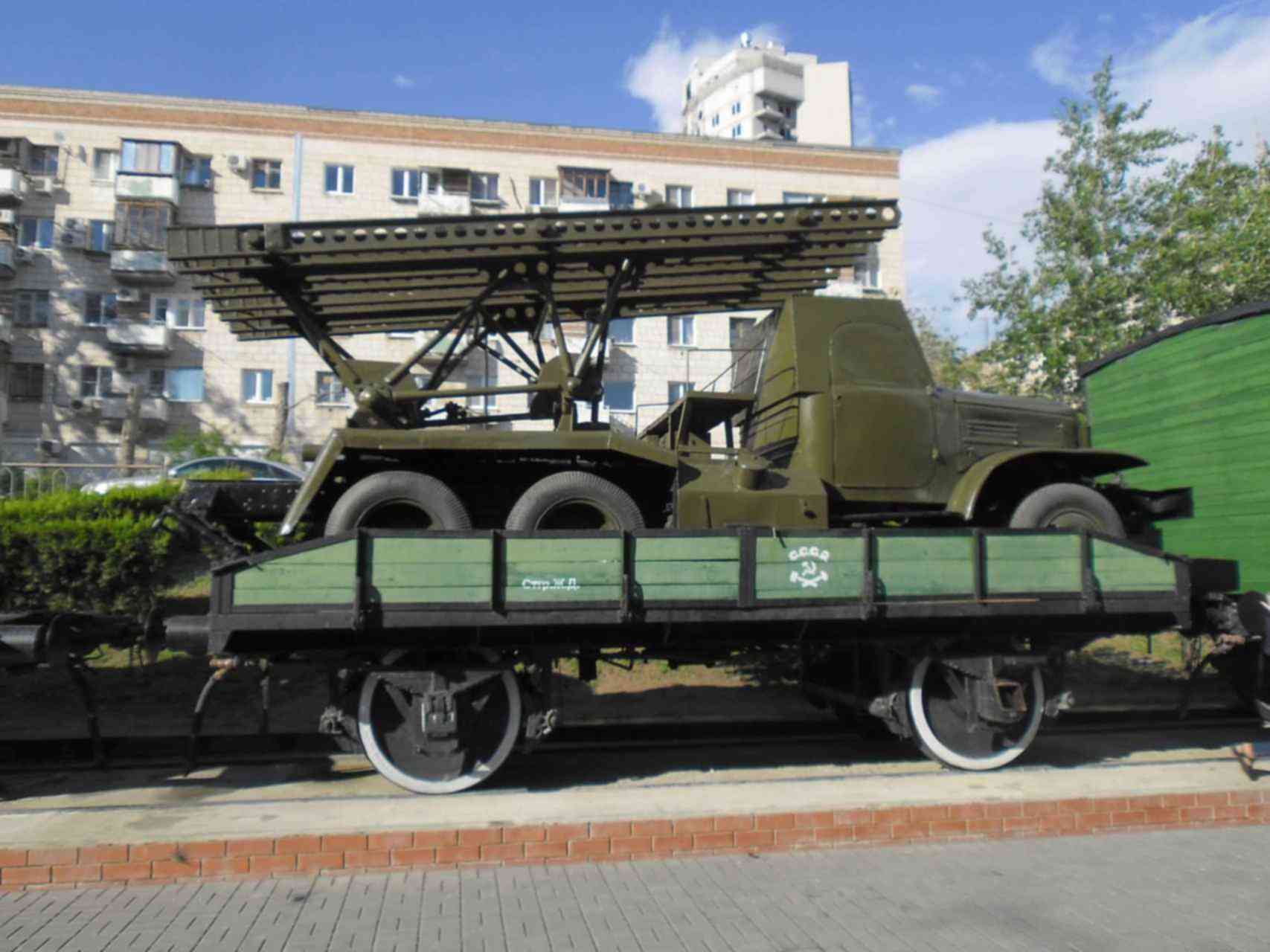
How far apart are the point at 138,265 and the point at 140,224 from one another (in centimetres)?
150

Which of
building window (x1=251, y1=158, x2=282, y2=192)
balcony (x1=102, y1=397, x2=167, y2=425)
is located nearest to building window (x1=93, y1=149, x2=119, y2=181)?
building window (x1=251, y1=158, x2=282, y2=192)

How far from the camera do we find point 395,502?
→ 20.4 ft

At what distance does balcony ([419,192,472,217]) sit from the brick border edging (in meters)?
29.3

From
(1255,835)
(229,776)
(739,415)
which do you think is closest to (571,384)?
(739,415)

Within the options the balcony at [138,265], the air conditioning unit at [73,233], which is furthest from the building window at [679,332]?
the air conditioning unit at [73,233]

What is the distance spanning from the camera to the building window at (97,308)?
3183cm

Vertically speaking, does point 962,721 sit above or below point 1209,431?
below

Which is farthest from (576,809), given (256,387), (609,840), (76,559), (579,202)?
(256,387)

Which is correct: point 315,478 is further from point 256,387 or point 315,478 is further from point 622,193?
point 622,193

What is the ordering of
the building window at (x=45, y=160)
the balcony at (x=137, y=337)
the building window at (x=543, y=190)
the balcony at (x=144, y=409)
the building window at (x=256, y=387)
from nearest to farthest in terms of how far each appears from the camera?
the balcony at (x=137, y=337) → the balcony at (x=144, y=409) → the building window at (x=256, y=387) → the building window at (x=45, y=160) → the building window at (x=543, y=190)

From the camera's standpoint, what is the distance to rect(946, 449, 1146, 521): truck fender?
6762 mm

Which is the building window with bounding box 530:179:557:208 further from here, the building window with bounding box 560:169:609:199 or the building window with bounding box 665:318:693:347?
the building window with bounding box 665:318:693:347

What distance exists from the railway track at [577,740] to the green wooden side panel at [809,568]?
7.08 ft

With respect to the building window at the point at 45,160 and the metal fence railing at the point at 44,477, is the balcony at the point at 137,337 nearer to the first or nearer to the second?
the building window at the point at 45,160
